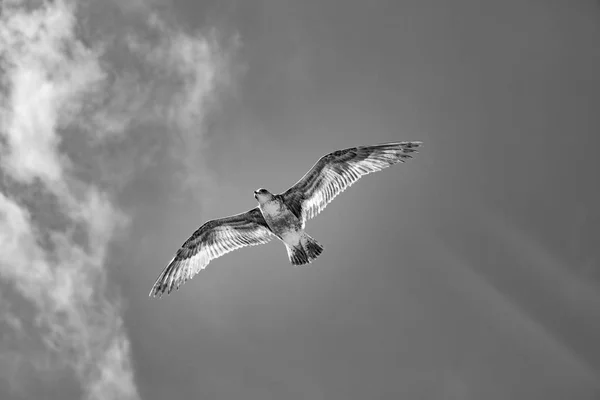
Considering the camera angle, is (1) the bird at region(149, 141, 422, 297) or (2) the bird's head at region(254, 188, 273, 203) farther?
(1) the bird at region(149, 141, 422, 297)

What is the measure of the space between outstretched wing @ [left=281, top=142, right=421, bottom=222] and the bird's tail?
65 cm

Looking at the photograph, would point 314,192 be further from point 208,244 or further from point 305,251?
point 208,244

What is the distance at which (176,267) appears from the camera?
62.7 ft

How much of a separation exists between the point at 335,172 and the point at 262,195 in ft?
7.70

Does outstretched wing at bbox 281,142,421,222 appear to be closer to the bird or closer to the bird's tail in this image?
the bird

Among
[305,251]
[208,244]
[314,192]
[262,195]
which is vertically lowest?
[305,251]

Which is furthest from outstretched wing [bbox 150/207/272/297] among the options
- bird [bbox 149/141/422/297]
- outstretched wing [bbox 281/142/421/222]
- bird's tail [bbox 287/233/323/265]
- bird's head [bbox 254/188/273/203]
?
outstretched wing [bbox 281/142/421/222]

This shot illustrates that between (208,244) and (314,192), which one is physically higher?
(208,244)

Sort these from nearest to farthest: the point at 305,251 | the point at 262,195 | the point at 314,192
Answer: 1. the point at 262,195
2. the point at 305,251
3. the point at 314,192

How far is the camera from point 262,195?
17031mm

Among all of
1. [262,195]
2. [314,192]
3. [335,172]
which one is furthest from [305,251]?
[335,172]

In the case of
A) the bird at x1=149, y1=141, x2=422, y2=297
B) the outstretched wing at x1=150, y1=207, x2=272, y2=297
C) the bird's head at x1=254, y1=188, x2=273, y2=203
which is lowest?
the bird at x1=149, y1=141, x2=422, y2=297

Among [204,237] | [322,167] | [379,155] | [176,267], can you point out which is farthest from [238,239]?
[379,155]

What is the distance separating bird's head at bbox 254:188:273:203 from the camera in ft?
55.9
